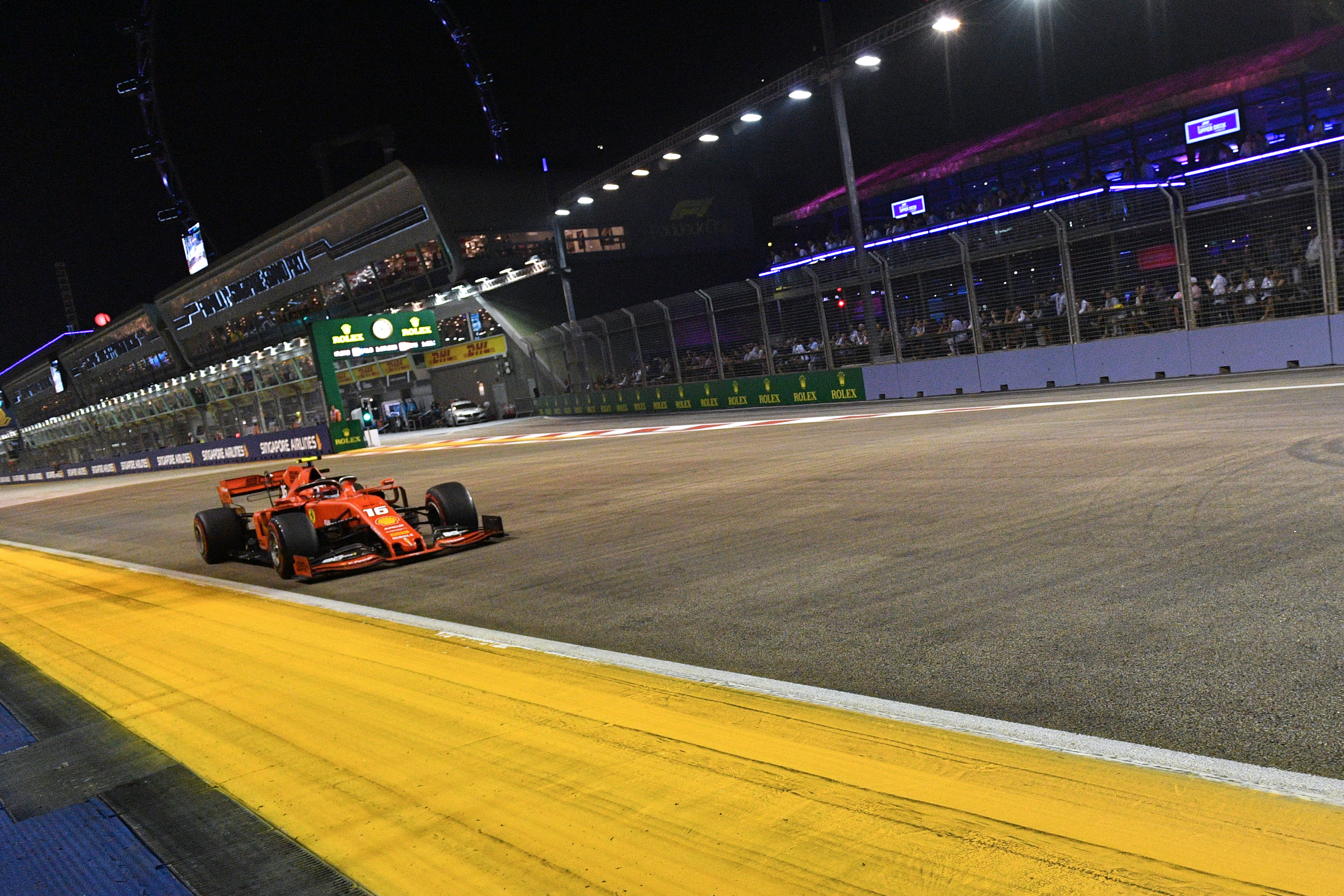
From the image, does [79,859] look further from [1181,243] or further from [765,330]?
[765,330]

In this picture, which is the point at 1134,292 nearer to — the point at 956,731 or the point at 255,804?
the point at 956,731

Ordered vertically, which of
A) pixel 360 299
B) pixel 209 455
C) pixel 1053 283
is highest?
pixel 360 299

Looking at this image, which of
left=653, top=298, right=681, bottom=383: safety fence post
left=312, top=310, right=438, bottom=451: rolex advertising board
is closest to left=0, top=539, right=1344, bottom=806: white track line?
left=653, top=298, right=681, bottom=383: safety fence post

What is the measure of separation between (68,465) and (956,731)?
54933 millimetres

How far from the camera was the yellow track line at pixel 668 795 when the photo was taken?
230cm

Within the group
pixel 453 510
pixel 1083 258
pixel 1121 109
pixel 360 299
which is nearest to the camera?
pixel 453 510

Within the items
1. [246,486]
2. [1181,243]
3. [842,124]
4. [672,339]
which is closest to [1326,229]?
[1181,243]

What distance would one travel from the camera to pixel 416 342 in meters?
34.3

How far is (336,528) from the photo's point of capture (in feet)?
28.2

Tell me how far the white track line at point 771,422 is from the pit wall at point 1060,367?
287 cm

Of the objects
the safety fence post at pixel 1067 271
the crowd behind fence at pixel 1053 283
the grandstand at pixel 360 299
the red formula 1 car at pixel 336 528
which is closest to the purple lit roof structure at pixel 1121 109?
the crowd behind fence at pixel 1053 283

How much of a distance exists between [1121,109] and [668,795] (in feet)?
92.2

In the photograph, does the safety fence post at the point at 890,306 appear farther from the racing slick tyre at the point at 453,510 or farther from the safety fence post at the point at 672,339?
the racing slick tyre at the point at 453,510

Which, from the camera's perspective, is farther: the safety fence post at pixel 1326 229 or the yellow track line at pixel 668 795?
the safety fence post at pixel 1326 229
